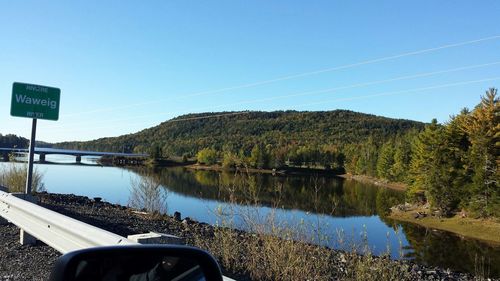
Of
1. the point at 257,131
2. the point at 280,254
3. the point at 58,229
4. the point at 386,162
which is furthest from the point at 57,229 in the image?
the point at 257,131

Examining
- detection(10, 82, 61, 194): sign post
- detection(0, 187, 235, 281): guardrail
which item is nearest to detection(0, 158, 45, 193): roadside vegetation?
detection(10, 82, 61, 194): sign post

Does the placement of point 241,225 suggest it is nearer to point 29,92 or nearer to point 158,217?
point 29,92

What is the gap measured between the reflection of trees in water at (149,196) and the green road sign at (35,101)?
6.51 m

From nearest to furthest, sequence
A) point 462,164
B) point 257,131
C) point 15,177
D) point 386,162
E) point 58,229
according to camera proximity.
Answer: point 58,229 < point 15,177 < point 462,164 < point 386,162 < point 257,131

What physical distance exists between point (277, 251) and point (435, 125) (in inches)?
2034

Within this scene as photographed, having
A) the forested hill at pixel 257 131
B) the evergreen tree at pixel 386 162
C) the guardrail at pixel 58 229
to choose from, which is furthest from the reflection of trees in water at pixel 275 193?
the forested hill at pixel 257 131

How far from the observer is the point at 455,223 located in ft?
138

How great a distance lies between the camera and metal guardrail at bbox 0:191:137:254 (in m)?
3.85

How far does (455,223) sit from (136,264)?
45038mm

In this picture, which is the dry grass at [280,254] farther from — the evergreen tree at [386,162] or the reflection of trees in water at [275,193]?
the evergreen tree at [386,162]

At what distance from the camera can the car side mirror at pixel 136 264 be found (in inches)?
72.0

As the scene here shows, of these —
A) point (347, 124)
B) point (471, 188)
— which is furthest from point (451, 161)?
point (347, 124)

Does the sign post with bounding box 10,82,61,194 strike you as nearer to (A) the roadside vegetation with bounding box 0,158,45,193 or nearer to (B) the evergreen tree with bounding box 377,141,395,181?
(A) the roadside vegetation with bounding box 0,158,45,193

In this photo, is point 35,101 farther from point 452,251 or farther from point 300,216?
point 452,251
